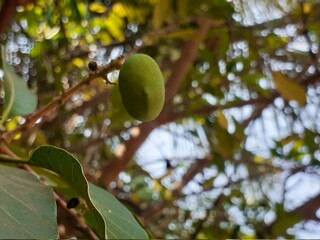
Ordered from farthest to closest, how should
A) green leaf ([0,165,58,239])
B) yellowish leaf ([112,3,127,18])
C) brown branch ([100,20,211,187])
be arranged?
yellowish leaf ([112,3,127,18]), brown branch ([100,20,211,187]), green leaf ([0,165,58,239])

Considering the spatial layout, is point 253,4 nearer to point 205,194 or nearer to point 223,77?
point 223,77

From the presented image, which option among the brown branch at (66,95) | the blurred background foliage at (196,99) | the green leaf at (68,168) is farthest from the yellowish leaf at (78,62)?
the green leaf at (68,168)

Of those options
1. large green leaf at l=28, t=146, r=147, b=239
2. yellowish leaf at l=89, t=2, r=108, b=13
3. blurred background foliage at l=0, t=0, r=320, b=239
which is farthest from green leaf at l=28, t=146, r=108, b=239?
yellowish leaf at l=89, t=2, r=108, b=13

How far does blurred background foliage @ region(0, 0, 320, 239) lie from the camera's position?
1758 mm

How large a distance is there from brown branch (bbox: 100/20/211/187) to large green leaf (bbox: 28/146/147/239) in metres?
1.03

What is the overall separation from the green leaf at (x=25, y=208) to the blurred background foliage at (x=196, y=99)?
944mm

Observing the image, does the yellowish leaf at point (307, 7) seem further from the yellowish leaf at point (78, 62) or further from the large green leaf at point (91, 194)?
the large green leaf at point (91, 194)

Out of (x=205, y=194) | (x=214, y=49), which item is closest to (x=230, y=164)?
(x=205, y=194)

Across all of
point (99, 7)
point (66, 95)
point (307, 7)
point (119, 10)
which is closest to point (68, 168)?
point (66, 95)

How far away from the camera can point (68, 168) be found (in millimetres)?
655

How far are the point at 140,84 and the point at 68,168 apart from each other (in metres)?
0.13

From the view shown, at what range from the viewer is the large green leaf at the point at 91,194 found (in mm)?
628

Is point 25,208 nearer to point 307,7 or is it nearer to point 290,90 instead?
point 290,90

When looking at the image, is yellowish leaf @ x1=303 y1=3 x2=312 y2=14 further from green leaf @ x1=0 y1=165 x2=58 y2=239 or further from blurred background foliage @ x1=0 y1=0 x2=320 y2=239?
green leaf @ x1=0 y1=165 x2=58 y2=239
